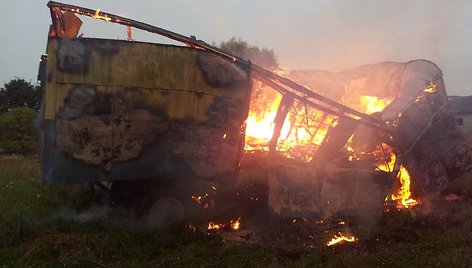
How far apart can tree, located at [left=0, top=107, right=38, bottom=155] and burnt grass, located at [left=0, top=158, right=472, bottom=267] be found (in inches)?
457

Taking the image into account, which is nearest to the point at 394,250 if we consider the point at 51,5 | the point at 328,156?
the point at 328,156

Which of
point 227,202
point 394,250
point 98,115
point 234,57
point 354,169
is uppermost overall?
point 234,57

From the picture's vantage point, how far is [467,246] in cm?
681

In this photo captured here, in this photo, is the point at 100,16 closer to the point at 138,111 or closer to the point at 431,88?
the point at 138,111

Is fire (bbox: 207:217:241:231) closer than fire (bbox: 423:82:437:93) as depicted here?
Yes

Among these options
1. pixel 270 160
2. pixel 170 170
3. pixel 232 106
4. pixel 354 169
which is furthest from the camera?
pixel 354 169

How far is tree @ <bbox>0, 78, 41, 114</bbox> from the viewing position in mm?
30906

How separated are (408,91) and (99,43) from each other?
779cm

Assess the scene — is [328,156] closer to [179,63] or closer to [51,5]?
[179,63]

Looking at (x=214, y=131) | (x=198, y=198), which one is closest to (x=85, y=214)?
(x=198, y=198)

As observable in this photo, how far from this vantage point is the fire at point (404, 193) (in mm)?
9719

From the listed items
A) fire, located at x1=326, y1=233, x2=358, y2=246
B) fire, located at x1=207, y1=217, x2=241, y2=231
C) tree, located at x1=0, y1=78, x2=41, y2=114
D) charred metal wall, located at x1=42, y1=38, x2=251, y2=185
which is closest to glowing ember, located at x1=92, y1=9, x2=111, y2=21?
charred metal wall, located at x1=42, y1=38, x2=251, y2=185

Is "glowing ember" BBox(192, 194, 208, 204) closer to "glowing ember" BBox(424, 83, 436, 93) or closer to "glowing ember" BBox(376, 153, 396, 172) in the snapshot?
"glowing ember" BBox(376, 153, 396, 172)

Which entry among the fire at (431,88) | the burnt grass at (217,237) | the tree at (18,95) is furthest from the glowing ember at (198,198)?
the tree at (18,95)
